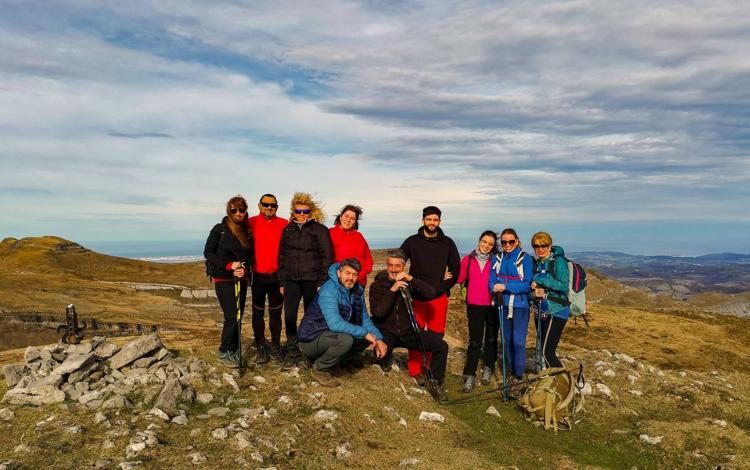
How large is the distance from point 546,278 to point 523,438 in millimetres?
3110

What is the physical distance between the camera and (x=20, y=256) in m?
58.7

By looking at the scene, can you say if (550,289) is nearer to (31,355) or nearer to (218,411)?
(218,411)

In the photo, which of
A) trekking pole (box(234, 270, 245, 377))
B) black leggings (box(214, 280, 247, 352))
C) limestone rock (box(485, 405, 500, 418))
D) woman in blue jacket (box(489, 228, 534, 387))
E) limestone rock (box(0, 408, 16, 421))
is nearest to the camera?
limestone rock (box(0, 408, 16, 421))

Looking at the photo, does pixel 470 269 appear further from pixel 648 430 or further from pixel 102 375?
pixel 102 375

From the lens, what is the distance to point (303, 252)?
9.90m

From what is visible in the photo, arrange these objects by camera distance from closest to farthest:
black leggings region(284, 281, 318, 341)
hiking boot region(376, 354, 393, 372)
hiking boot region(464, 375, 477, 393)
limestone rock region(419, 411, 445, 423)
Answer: limestone rock region(419, 411, 445, 423) < black leggings region(284, 281, 318, 341) < hiking boot region(464, 375, 477, 393) < hiking boot region(376, 354, 393, 372)

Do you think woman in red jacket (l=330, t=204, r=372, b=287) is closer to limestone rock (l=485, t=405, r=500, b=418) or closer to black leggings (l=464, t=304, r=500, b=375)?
black leggings (l=464, t=304, r=500, b=375)

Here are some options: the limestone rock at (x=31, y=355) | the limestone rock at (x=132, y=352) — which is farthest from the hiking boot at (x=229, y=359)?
the limestone rock at (x=31, y=355)

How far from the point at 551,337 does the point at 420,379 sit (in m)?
2.83

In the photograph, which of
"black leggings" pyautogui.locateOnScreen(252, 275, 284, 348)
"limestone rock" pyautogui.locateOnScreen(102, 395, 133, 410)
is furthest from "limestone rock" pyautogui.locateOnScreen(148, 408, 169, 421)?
"black leggings" pyautogui.locateOnScreen(252, 275, 284, 348)

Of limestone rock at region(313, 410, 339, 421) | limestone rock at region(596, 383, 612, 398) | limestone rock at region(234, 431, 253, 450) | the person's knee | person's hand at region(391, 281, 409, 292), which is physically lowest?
limestone rock at region(596, 383, 612, 398)

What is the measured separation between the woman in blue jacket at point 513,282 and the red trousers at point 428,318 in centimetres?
117

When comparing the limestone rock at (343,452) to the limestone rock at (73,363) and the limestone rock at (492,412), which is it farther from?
the limestone rock at (73,363)

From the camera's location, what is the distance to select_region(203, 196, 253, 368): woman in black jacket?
9.65m
